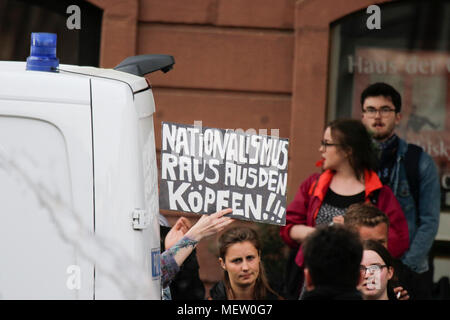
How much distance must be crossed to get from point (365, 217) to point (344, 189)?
46 cm

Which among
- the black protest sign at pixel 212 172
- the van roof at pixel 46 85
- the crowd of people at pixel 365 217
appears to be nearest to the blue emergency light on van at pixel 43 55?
the van roof at pixel 46 85

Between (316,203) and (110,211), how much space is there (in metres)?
2.96

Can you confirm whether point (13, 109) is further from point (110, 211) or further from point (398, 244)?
point (398, 244)

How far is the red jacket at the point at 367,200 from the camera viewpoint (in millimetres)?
5395

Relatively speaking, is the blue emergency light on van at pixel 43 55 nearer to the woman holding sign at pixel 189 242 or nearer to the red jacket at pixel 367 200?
the woman holding sign at pixel 189 242

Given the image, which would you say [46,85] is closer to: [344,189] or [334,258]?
[334,258]

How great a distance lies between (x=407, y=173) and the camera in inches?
239

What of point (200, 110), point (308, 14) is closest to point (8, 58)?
point (200, 110)

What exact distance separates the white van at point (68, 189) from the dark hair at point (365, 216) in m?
2.51

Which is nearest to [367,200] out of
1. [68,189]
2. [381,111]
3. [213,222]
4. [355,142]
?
[355,142]

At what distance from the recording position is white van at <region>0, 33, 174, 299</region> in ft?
8.45

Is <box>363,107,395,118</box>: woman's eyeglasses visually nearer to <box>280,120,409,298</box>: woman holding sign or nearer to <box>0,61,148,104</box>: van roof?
<box>280,120,409,298</box>: woman holding sign

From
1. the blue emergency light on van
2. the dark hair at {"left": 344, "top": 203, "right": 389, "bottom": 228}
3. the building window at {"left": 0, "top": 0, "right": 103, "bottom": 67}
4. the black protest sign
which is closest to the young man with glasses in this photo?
the dark hair at {"left": 344, "top": 203, "right": 389, "bottom": 228}

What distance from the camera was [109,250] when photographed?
100 inches
